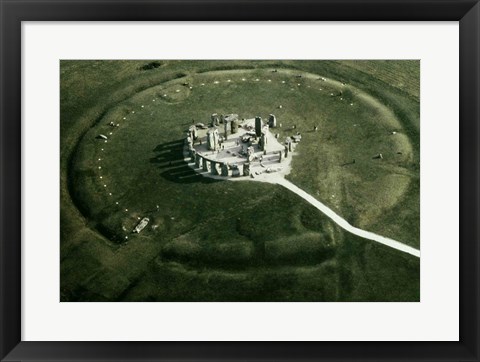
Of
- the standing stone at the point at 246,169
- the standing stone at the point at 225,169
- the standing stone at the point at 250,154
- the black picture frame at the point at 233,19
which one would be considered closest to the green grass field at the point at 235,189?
the standing stone at the point at 246,169

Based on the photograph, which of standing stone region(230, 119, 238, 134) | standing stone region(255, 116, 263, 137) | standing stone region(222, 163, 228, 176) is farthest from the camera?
standing stone region(230, 119, 238, 134)

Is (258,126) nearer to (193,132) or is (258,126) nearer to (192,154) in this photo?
(193,132)

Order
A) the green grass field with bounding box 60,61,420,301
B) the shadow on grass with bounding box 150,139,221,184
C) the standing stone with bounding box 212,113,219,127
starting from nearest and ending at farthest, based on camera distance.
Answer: the green grass field with bounding box 60,61,420,301 → the shadow on grass with bounding box 150,139,221,184 → the standing stone with bounding box 212,113,219,127

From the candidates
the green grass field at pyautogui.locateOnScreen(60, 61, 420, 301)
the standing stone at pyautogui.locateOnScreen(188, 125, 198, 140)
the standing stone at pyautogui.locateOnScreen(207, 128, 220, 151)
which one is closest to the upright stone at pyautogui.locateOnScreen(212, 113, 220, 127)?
the green grass field at pyautogui.locateOnScreen(60, 61, 420, 301)

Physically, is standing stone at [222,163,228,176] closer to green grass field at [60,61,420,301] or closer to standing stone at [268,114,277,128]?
green grass field at [60,61,420,301]

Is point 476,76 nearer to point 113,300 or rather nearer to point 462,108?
point 462,108

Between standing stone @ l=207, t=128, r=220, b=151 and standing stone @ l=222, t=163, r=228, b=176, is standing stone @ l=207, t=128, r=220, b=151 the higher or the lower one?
the higher one
